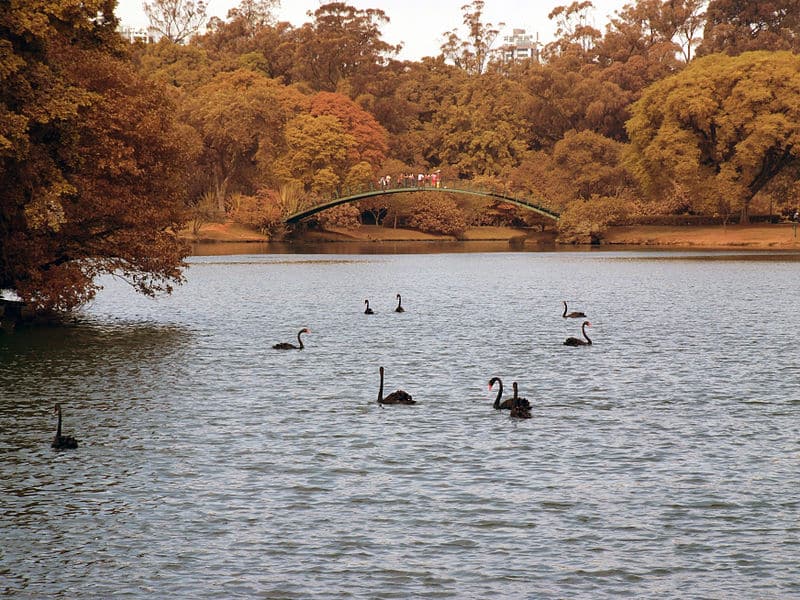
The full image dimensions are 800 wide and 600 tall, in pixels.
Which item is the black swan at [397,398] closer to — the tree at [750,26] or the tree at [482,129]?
the tree at [482,129]

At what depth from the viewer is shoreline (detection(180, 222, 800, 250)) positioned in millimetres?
116000

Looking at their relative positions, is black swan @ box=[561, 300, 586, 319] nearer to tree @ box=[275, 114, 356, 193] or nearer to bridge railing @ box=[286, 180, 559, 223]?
bridge railing @ box=[286, 180, 559, 223]

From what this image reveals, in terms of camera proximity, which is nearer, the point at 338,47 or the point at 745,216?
the point at 745,216

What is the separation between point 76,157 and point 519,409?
22144 mm

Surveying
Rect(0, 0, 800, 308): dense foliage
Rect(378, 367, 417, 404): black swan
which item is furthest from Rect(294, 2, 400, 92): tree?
Rect(378, 367, 417, 404): black swan

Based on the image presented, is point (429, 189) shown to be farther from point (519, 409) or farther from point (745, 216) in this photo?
point (519, 409)

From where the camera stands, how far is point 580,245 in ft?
432

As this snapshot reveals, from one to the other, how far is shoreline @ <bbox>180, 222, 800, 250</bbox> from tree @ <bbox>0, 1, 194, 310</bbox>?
263 feet

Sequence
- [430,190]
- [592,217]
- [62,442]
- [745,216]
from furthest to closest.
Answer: [592,217] < [430,190] < [745,216] < [62,442]

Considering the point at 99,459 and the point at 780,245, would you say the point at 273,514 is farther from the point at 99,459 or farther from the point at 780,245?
the point at 780,245

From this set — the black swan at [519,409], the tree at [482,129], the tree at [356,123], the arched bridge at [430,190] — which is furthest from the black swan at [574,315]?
the tree at [482,129]

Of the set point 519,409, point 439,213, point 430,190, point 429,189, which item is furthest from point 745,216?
point 519,409

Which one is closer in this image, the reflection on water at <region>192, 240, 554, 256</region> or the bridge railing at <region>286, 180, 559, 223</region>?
the reflection on water at <region>192, 240, 554, 256</region>

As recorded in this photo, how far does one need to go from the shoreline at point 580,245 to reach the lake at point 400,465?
72.5 metres
